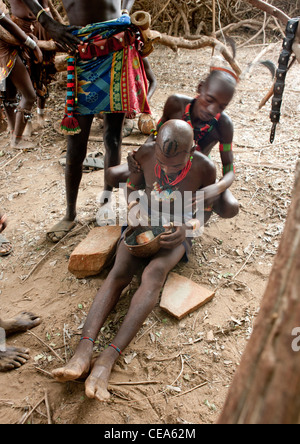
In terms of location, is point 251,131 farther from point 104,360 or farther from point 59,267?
point 104,360

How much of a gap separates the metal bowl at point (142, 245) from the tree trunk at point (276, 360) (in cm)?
125

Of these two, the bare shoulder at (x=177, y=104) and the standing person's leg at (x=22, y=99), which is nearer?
the bare shoulder at (x=177, y=104)

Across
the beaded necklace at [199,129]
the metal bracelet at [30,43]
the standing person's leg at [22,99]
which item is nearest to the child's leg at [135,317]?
the beaded necklace at [199,129]

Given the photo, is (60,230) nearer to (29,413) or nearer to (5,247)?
(5,247)

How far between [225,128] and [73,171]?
1140 millimetres

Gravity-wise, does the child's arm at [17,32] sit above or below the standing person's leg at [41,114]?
above

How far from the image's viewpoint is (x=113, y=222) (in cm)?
272

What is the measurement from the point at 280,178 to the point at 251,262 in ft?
4.14

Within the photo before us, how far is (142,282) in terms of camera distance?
6.08 ft

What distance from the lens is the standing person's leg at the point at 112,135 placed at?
95.2 inches

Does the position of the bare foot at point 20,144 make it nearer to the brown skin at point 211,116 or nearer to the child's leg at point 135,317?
the brown skin at point 211,116

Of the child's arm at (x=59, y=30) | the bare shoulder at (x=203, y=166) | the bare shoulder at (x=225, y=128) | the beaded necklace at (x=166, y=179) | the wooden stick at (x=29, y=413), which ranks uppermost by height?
the child's arm at (x=59, y=30)

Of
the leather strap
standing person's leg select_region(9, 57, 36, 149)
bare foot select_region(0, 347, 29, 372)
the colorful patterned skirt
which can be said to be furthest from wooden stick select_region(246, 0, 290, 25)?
standing person's leg select_region(9, 57, 36, 149)
